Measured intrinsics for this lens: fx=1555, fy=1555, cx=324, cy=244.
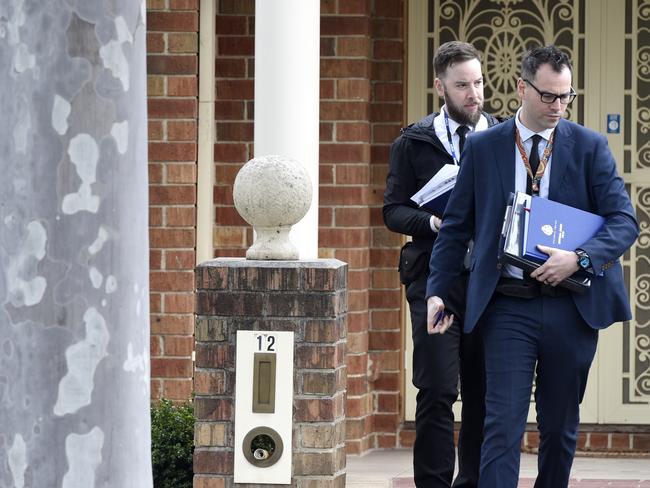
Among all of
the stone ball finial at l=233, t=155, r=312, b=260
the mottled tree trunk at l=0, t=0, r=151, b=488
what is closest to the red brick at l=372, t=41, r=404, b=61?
the stone ball finial at l=233, t=155, r=312, b=260

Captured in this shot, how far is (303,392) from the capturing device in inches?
233

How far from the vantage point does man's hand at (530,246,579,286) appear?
5.32m

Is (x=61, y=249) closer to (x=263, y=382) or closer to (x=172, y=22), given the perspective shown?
(x=263, y=382)

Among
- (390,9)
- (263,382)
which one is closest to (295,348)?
(263,382)

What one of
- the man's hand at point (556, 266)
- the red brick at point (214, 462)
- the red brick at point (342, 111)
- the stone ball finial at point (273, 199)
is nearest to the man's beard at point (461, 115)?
the stone ball finial at point (273, 199)

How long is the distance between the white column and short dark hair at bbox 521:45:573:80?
5.72 feet

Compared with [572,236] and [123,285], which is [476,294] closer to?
[572,236]

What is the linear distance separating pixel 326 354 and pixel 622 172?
346 cm

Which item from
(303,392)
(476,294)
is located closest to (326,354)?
(303,392)

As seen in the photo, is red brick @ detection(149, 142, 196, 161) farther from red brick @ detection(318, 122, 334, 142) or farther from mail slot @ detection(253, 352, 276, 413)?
mail slot @ detection(253, 352, 276, 413)

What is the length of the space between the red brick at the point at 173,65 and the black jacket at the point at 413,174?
88.4 inches

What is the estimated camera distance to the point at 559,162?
554 cm

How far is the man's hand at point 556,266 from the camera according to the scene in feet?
17.5

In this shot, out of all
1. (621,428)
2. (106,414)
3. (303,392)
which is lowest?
(621,428)
